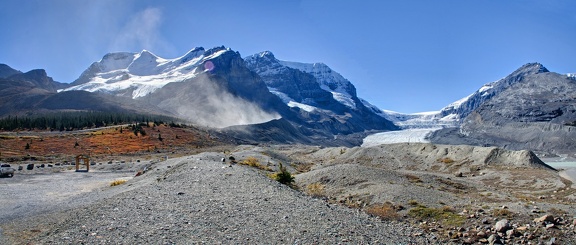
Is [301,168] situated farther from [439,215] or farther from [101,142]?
[101,142]

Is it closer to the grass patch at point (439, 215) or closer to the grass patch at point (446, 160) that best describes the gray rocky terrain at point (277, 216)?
the grass patch at point (439, 215)

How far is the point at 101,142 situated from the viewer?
9462 centimetres

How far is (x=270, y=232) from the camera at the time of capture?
558 inches

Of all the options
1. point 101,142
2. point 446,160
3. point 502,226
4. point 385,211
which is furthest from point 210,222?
point 101,142

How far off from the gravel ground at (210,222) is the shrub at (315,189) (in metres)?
4.32

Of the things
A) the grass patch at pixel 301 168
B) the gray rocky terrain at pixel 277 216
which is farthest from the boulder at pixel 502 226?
the grass patch at pixel 301 168

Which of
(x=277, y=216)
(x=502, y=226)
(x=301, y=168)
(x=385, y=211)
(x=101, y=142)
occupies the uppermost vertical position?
(x=101, y=142)

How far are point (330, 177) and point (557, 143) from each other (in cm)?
19865

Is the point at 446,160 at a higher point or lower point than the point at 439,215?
lower

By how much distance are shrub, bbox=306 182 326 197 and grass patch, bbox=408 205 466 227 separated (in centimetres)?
713

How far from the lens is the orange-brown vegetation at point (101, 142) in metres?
77.7

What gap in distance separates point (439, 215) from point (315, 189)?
9985 millimetres

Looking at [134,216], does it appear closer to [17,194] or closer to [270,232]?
[270,232]

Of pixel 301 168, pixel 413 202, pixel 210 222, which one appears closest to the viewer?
pixel 210 222
